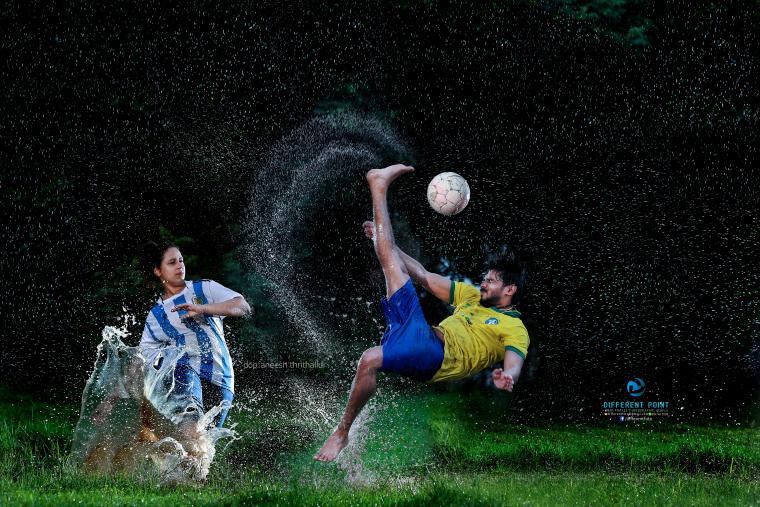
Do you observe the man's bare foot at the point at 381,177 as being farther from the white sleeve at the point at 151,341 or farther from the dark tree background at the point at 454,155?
the dark tree background at the point at 454,155

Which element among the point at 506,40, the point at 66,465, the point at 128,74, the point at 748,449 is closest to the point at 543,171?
the point at 506,40

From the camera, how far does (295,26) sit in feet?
47.2

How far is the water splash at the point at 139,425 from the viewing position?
24.3 feet

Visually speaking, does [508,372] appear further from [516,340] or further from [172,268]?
[172,268]

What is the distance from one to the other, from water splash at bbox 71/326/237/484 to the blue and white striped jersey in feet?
0.38

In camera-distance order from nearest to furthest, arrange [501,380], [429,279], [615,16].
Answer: [501,380] < [429,279] < [615,16]

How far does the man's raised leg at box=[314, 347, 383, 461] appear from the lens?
22.3ft

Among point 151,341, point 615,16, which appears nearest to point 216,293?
point 151,341

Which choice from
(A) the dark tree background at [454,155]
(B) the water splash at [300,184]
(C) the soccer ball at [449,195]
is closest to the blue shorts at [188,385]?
(C) the soccer ball at [449,195]

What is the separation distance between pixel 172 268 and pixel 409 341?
7.43 ft

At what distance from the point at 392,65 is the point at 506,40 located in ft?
6.31

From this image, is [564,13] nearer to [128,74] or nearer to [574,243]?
[574,243]

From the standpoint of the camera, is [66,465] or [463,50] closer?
[66,465]

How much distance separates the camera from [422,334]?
6.96 metres
